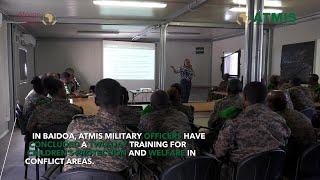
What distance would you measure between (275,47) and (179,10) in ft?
12.1

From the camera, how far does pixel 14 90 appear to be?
7121 millimetres

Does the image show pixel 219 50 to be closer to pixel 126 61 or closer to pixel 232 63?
pixel 232 63

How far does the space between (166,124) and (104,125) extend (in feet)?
2.57

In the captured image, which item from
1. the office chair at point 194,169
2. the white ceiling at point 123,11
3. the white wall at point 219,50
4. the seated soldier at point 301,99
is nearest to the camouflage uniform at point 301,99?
the seated soldier at point 301,99

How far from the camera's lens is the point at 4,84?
6.47 m

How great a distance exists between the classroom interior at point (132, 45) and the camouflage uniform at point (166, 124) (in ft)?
4.78

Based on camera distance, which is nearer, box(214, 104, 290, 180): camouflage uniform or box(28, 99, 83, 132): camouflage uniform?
box(214, 104, 290, 180): camouflage uniform

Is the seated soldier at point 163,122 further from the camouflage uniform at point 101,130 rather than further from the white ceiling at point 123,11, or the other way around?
the white ceiling at point 123,11

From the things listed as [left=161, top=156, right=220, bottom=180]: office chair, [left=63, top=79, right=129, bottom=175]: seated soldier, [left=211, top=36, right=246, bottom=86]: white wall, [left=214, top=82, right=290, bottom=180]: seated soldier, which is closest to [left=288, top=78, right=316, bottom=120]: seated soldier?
[left=214, top=82, right=290, bottom=180]: seated soldier

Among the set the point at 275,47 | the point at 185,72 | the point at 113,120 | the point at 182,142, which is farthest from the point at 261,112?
the point at 185,72

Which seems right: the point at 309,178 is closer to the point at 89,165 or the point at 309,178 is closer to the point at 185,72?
the point at 89,165

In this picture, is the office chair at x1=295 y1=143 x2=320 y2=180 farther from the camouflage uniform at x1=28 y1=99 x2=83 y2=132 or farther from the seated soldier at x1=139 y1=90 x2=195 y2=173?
the camouflage uniform at x1=28 y1=99 x2=83 y2=132

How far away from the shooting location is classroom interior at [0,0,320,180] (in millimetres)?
5754

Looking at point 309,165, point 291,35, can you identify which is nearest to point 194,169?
point 309,165
